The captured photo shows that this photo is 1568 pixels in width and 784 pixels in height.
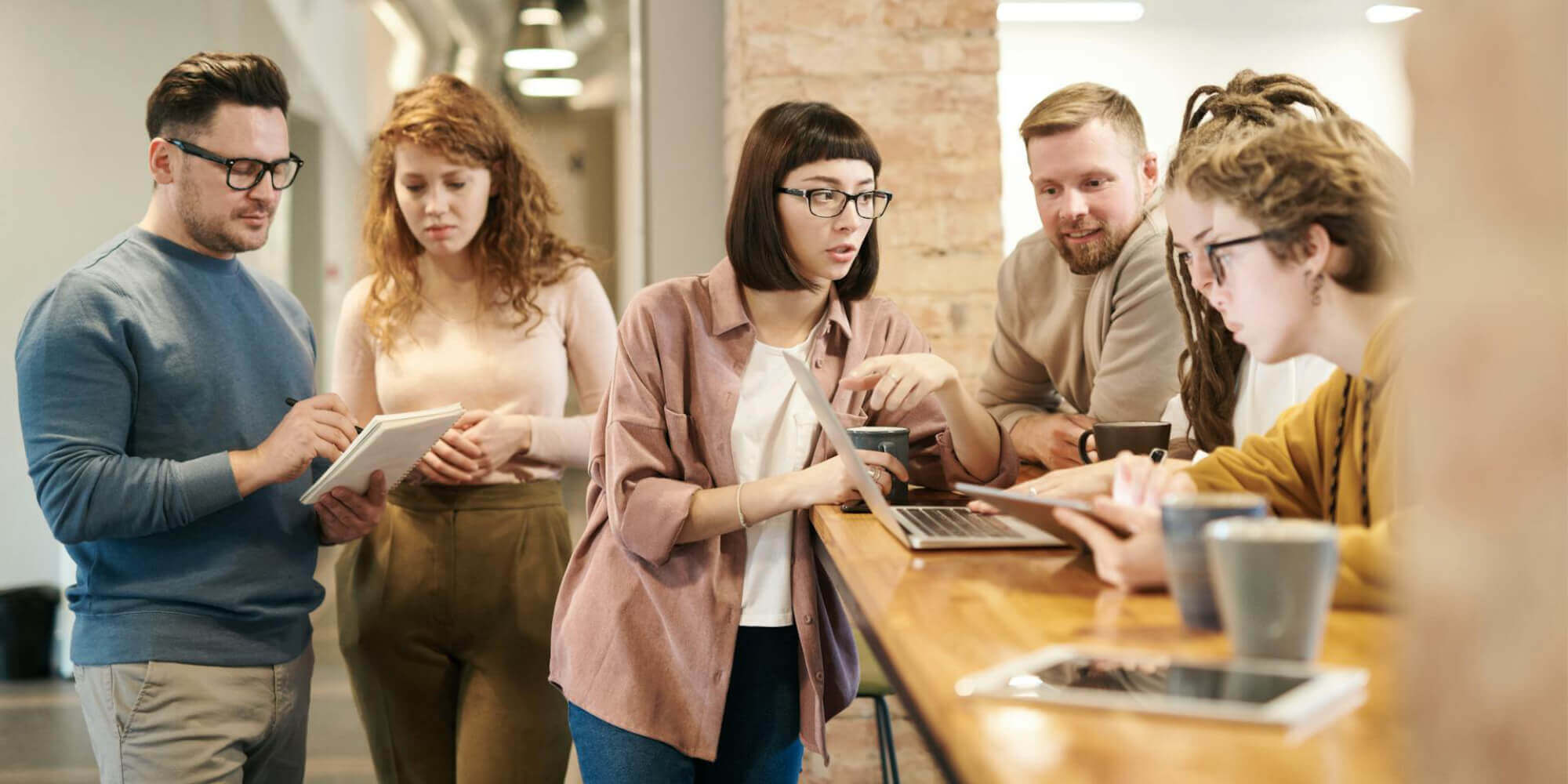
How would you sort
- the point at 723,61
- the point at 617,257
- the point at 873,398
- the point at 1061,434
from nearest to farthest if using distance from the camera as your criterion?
the point at 873,398 → the point at 1061,434 → the point at 723,61 → the point at 617,257

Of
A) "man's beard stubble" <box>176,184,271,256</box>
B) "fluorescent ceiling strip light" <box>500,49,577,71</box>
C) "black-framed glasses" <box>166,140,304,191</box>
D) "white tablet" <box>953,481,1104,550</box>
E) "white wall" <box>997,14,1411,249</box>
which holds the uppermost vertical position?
"white wall" <box>997,14,1411,249</box>

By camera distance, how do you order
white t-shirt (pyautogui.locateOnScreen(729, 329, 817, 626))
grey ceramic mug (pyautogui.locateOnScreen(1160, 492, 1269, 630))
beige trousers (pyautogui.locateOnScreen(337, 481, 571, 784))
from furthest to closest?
1. beige trousers (pyautogui.locateOnScreen(337, 481, 571, 784))
2. white t-shirt (pyautogui.locateOnScreen(729, 329, 817, 626))
3. grey ceramic mug (pyautogui.locateOnScreen(1160, 492, 1269, 630))

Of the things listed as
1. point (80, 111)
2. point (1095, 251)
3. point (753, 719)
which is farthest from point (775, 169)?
point (80, 111)

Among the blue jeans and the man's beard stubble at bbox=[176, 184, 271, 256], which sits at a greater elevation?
the man's beard stubble at bbox=[176, 184, 271, 256]

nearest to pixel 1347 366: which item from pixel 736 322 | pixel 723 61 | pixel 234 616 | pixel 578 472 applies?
pixel 736 322

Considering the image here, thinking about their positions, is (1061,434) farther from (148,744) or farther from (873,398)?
(148,744)

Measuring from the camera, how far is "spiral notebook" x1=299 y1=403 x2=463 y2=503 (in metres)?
1.81

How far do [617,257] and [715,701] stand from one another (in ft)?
6.43

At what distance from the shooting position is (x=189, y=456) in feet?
6.45

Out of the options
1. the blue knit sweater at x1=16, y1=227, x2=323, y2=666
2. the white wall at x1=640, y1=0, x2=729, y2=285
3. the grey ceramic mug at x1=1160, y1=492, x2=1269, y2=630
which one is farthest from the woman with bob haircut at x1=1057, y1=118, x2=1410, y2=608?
the white wall at x1=640, y1=0, x2=729, y2=285

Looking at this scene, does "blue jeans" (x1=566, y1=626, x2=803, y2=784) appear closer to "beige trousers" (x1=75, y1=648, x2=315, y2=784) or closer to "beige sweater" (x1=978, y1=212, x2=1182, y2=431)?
"beige trousers" (x1=75, y1=648, x2=315, y2=784)

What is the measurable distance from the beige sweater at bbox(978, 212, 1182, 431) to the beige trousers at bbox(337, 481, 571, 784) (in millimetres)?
990

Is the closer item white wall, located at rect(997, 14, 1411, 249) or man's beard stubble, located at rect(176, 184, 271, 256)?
man's beard stubble, located at rect(176, 184, 271, 256)

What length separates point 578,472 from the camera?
3.62 metres
